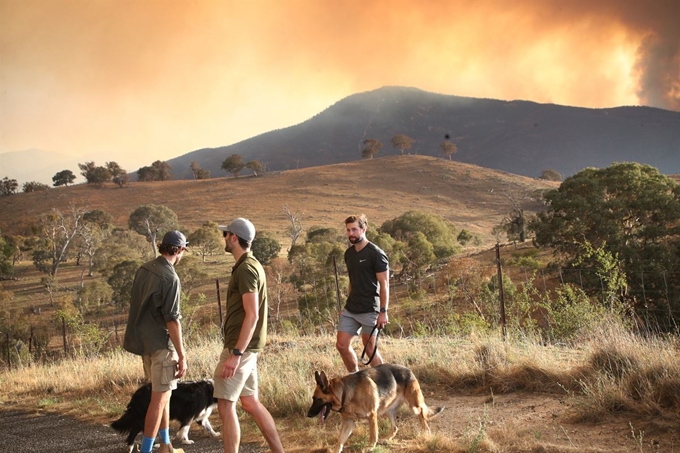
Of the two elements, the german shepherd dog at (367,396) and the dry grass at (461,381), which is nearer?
the german shepherd dog at (367,396)

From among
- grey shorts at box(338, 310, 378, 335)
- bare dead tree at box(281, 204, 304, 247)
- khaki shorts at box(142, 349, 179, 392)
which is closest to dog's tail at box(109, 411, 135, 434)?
khaki shorts at box(142, 349, 179, 392)

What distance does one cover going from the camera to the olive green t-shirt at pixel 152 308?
5.21 meters

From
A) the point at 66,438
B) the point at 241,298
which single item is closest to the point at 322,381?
the point at 241,298

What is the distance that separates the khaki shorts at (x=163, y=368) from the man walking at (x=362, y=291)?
6.80 ft

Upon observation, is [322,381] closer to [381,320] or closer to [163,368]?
[381,320]

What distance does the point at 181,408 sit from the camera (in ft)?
21.4

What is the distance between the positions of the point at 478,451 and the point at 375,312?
6.67 ft

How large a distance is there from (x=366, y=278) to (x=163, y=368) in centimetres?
249

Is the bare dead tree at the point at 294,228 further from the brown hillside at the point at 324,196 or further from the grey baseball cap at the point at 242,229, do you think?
the grey baseball cap at the point at 242,229

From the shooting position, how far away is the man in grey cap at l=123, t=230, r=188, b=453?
17.1 feet

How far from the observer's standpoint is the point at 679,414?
212 inches

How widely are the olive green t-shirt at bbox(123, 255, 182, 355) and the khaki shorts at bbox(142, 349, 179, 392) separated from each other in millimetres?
65

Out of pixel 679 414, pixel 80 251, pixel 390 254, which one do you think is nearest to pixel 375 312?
pixel 679 414

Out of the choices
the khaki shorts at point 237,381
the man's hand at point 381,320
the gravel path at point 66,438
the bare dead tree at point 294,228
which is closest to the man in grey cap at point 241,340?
the khaki shorts at point 237,381
